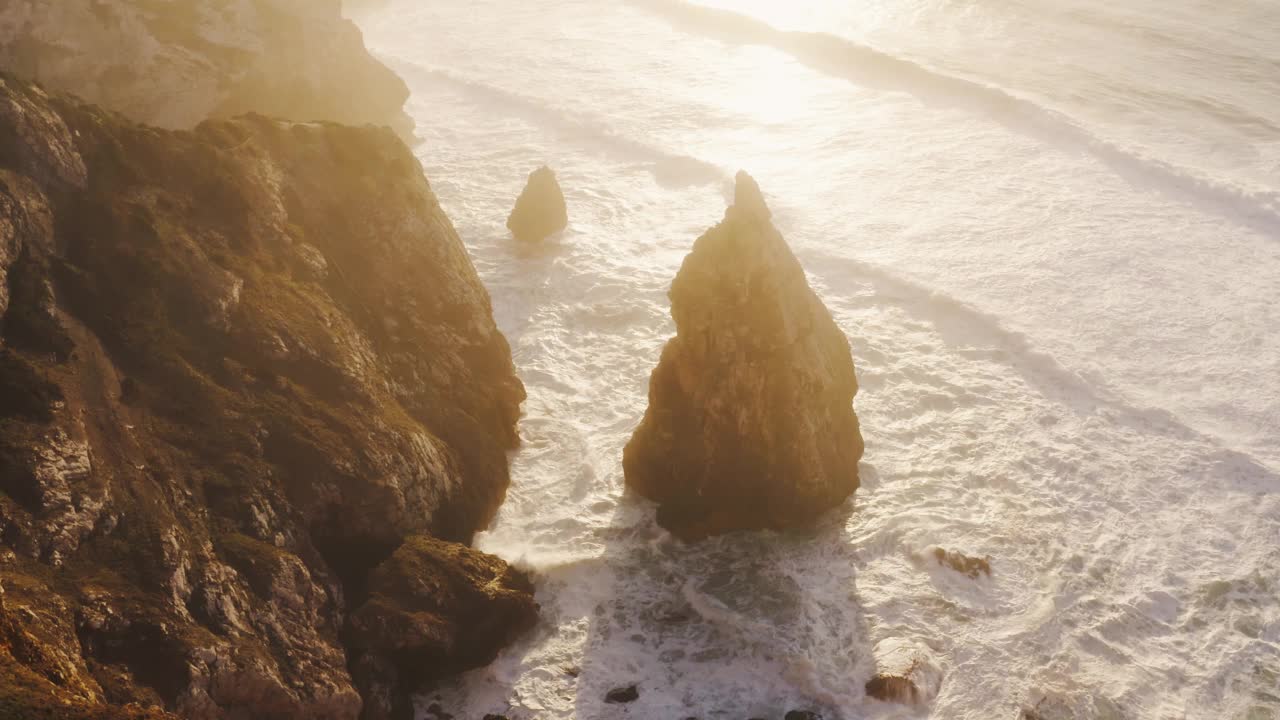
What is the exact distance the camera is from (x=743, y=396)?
1353 cm

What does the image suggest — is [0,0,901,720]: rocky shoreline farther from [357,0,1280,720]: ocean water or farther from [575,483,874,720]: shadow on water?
[357,0,1280,720]: ocean water

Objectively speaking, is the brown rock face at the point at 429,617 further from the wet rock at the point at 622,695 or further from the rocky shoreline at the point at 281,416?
the wet rock at the point at 622,695

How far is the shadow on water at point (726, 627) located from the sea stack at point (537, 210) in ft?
32.6

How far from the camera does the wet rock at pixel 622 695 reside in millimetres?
11242

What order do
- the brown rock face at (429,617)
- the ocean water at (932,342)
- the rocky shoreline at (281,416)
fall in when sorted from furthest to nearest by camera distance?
the ocean water at (932,342) → the brown rock face at (429,617) → the rocky shoreline at (281,416)

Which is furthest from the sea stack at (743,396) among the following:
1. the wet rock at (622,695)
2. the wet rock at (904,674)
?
the wet rock at (622,695)

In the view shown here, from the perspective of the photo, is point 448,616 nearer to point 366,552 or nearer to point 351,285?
point 366,552

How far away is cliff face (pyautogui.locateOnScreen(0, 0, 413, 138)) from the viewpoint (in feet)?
58.5

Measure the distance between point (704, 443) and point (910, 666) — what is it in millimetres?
4214

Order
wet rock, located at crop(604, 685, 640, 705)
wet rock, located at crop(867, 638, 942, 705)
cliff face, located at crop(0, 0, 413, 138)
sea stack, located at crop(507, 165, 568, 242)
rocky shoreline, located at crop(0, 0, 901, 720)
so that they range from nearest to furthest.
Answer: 1. rocky shoreline, located at crop(0, 0, 901, 720)
2. wet rock, located at crop(604, 685, 640, 705)
3. wet rock, located at crop(867, 638, 942, 705)
4. cliff face, located at crop(0, 0, 413, 138)
5. sea stack, located at crop(507, 165, 568, 242)

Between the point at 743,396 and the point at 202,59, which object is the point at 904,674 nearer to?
the point at 743,396

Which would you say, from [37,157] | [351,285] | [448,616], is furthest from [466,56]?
[448,616]

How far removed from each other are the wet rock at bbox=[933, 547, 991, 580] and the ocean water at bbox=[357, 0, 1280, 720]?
0.55ft

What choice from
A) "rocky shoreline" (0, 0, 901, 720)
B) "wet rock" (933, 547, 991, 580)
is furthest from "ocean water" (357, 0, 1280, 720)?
"rocky shoreline" (0, 0, 901, 720)
